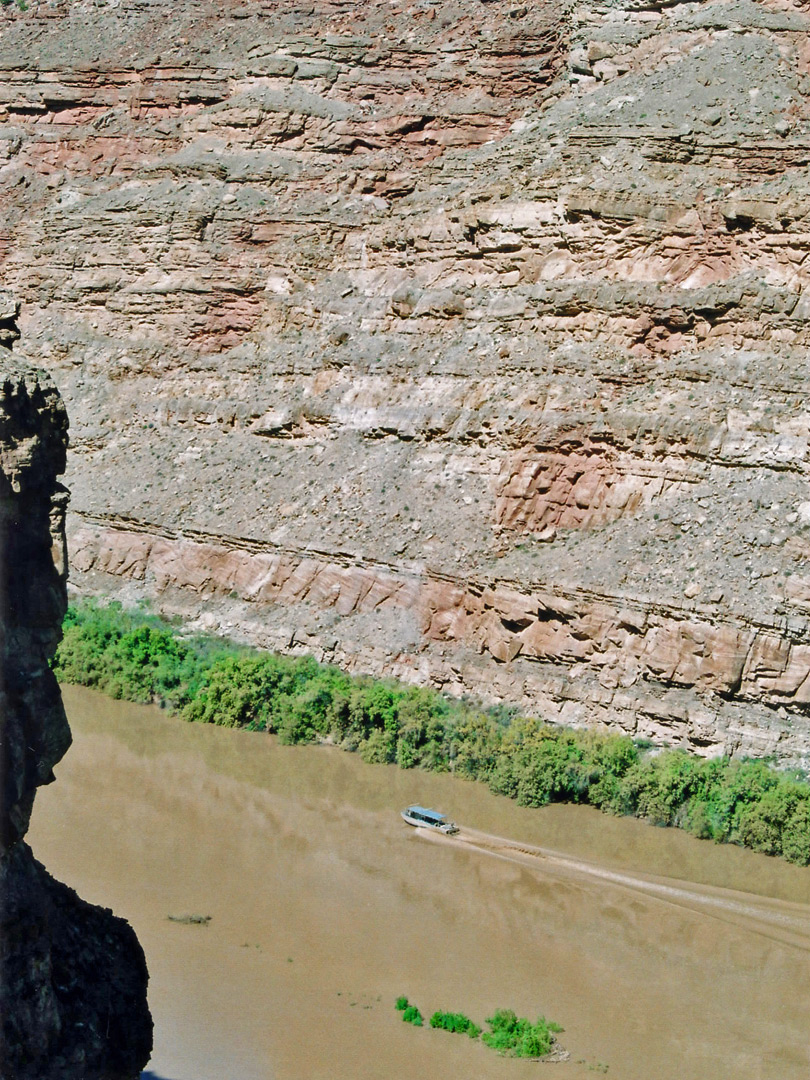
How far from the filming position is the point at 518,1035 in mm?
20469

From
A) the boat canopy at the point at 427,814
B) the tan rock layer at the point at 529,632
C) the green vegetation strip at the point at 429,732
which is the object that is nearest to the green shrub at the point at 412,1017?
the boat canopy at the point at 427,814

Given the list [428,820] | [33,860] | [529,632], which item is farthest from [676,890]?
[33,860]

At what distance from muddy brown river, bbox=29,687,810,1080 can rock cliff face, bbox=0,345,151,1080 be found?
595 cm

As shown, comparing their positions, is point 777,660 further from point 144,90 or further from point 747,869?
point 144,90

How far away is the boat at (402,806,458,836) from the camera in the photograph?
29125 millimetres

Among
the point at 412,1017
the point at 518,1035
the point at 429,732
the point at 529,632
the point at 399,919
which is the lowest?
the point at 412,1017

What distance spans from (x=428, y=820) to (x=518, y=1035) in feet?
29.8

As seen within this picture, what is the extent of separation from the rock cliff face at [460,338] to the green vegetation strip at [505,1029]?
11091mm

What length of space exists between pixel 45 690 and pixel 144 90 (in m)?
43.3

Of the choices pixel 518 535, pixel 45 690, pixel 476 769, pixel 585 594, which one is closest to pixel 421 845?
pixel 476 769

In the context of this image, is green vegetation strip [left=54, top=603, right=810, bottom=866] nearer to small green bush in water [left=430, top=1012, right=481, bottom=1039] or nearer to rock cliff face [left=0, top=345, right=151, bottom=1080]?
small green bush in water [left=430, top=1012, right=481, bottom=1039]

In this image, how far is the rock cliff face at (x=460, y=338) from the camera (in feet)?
109

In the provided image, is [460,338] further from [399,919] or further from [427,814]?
[399,919]

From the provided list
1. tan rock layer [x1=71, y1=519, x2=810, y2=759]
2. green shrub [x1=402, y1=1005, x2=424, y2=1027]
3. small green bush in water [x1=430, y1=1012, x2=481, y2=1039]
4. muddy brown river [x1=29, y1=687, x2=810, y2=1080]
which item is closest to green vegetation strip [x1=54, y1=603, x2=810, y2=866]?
muddy brown river [x1=29, y1=687, x2=810, y2=1080]
